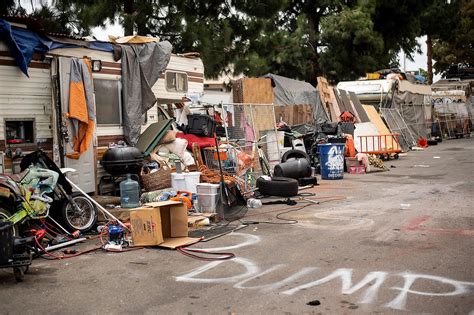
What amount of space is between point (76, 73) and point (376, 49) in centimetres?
1971

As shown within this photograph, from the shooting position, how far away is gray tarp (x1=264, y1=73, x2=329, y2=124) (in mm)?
20953

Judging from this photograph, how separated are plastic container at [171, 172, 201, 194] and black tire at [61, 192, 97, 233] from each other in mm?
2106

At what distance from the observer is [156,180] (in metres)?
10.8

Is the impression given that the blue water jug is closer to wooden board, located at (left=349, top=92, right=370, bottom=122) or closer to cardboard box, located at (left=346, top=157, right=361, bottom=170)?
cardboard box, located at (left=346, top=157, right=361, bottom=170)

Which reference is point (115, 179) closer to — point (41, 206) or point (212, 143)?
point (212, 143)

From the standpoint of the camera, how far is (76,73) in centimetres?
1016

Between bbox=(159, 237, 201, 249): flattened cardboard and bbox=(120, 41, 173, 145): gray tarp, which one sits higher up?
bbox=(120, 41, 173, 145): gray tarp

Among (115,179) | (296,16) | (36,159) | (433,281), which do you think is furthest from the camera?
(296,16)

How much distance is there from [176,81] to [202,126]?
1528mm

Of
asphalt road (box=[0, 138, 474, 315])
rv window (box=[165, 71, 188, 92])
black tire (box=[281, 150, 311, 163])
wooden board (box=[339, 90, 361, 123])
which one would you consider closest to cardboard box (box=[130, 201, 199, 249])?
asphalt road (box=[0, 138, 474, 315])

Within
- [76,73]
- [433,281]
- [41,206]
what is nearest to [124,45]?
[76,73]

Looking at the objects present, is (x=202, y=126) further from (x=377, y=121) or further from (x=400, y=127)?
(x=400, y=127)

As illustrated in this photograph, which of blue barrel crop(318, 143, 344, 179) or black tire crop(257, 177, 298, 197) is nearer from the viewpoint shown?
black tire crop(257, 177, 298, 197)

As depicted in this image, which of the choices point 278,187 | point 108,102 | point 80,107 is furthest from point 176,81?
point 278,187
